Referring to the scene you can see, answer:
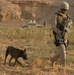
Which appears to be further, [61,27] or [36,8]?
[36,8]

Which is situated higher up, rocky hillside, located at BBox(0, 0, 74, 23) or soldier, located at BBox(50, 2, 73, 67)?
soldier, located at BBox(50, 2, 73, 67)

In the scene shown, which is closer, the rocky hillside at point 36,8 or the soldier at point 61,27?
the soldier at point 61,27

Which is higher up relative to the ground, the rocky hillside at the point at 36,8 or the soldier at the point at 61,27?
the soldier at the point at 61,27

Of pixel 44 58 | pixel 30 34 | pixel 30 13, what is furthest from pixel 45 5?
pixel 44 58

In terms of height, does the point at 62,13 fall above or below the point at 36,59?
above

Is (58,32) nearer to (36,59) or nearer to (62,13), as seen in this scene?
(62,13)

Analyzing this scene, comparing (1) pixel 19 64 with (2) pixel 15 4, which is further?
(2) pixel 15 4

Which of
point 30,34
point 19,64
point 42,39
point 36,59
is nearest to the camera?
point 19,64

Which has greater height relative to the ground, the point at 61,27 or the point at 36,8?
the point at 61,27

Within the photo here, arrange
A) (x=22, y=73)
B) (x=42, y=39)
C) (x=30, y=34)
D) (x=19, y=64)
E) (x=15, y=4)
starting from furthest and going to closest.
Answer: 1. (x=15, y=4)
2. (x=30, y=34)
3. (x=42, y=39)
4. (x=19, y=64)
5. (x=22, y=73)

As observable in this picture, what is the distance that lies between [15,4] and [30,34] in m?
32.5

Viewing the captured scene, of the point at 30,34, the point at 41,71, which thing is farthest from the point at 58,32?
the point at 30,34

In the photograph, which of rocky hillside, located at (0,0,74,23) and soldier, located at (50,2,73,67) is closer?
soldier, located at (50,2,73,67)

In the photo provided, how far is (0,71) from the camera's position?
1005 centimetres
